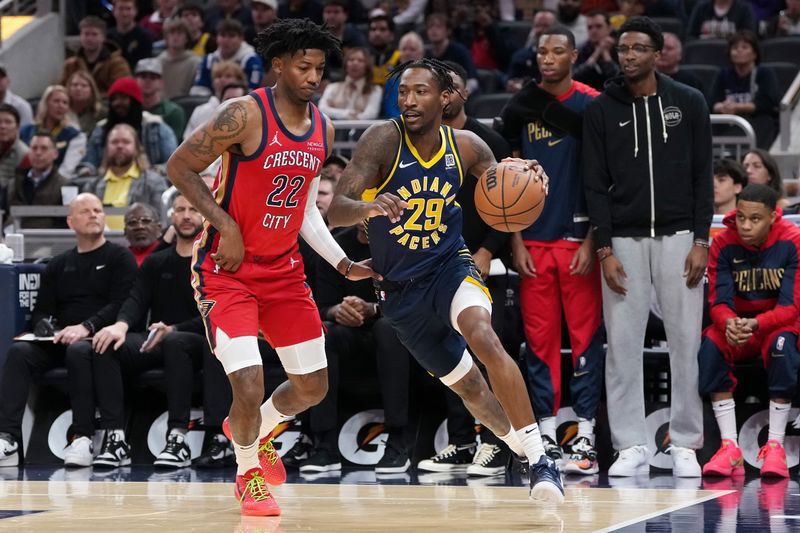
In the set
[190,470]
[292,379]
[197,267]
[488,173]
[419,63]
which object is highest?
[419,63]

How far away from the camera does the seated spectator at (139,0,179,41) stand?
15469 mm

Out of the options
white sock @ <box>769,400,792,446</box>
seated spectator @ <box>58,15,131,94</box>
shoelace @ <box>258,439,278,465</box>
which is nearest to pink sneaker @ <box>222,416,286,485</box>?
shoelace @ <box>258,439,278,465</box>

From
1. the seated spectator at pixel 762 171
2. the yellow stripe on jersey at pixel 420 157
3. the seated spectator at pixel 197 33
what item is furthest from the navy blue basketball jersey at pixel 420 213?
the seated spectator at pixel 197 33

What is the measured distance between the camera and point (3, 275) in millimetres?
8742

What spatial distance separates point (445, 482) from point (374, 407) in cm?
126

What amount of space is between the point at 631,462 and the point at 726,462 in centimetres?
54

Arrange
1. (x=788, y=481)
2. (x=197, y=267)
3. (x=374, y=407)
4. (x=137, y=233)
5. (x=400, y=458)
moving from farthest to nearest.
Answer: (x=137, y=233)
(x=374, y=407)
(x=400, y=458)
(x=788, y=481)
(x=197, y=267)

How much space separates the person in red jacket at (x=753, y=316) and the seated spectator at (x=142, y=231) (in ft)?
12.8

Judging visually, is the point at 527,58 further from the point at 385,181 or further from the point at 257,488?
the point at 257,488

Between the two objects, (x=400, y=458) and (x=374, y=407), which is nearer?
(x=400, y=458)

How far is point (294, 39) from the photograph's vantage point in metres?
5.81

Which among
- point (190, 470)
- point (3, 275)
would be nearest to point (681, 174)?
point (190, 470)

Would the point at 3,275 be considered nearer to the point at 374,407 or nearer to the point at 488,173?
the point at 374,407

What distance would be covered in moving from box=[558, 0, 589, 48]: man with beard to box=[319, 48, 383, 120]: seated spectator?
88.1 inches
